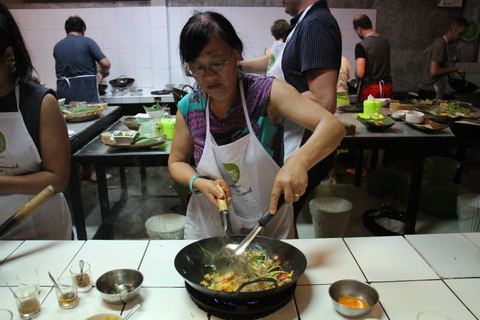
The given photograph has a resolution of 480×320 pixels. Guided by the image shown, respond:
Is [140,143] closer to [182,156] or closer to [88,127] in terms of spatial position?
[88,127]

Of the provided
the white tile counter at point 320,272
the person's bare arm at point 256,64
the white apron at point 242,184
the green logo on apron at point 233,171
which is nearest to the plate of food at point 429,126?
the person's bare arm at point 256,64

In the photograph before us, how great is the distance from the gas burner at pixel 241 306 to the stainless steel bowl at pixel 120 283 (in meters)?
0.20

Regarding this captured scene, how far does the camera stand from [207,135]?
5.06 feet

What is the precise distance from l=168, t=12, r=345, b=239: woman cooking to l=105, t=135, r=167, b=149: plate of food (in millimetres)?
851

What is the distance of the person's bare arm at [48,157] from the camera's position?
157 centimetres

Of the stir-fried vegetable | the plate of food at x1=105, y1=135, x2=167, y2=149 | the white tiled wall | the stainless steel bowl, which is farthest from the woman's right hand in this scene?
the white tiled wall

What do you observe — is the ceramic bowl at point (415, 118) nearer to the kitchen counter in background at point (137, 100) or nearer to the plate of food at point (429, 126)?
the plate of food at point (429, 126)

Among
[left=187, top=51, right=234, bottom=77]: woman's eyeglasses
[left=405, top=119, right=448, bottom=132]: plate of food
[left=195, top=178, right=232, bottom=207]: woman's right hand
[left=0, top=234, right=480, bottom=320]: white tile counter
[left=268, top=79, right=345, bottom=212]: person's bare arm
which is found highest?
[left=187, top=51, right=234, bottom=77]: woman's eyeglasses

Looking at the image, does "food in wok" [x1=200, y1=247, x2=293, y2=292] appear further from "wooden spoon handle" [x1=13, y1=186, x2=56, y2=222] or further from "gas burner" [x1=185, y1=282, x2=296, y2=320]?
"wooden spoon handle" [x1=13, y1=186, x2=56, y2=222]

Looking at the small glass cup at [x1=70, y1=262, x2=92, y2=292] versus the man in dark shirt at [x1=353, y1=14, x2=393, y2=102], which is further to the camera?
the man in dark shirt at [x1=353, y1=14, x2=393, y2=102]

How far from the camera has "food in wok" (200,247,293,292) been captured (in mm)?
1151

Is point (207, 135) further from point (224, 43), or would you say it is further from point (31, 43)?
point (31, 43)

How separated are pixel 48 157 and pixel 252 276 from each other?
1.05 metres

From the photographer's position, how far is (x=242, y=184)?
1590 millimetres
